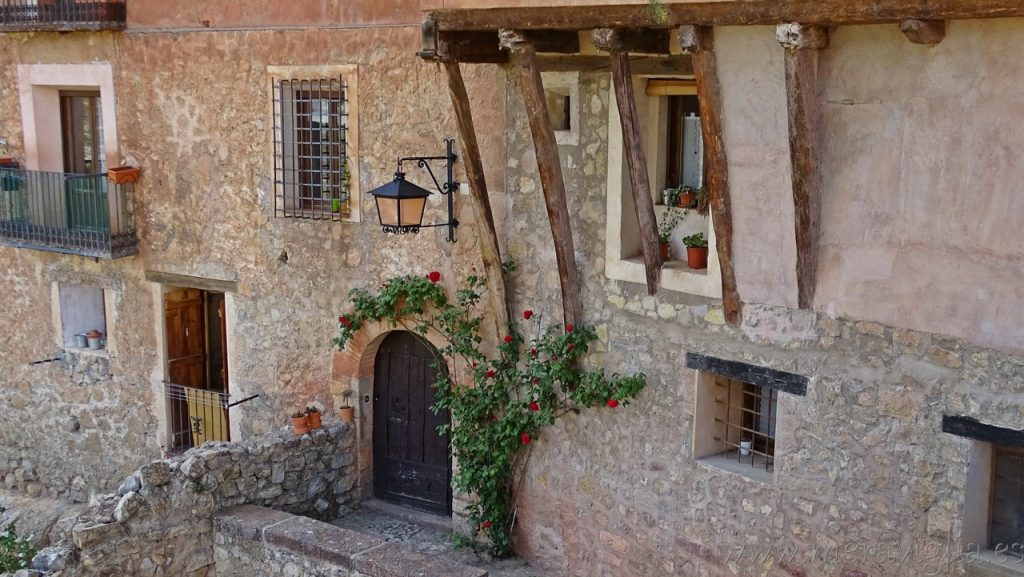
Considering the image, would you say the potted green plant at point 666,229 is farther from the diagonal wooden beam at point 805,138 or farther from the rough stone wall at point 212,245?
the rough stone wall at point 212,245

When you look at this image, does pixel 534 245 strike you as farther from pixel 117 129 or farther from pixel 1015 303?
pixel 117 129

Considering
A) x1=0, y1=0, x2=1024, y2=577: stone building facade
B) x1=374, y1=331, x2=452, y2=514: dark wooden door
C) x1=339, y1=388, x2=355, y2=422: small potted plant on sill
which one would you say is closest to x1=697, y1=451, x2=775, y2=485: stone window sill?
x1=0, y1=0, x2=1024, y2=577: stone building facade

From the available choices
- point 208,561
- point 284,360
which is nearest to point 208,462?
point 208,561

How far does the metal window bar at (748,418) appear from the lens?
807cm

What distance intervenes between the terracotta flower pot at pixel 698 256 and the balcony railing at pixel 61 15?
21.3ft

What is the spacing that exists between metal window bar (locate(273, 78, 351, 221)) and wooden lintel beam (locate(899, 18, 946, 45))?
5.41 m

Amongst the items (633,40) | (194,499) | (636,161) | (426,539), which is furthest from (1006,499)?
(194,499)

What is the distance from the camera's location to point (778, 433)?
754 centimetres

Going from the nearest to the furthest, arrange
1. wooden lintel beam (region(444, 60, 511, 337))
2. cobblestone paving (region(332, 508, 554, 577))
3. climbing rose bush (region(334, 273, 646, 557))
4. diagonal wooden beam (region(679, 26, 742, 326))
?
diagonal wooden beam (region(679, 26, 742, 326)) < wooden lintel beam (region(444, 60, 511, 337)) < climbing rose bush (region(334, 273, 646, 557)) < cobblestone paving (region(332, 508, 554, 577))

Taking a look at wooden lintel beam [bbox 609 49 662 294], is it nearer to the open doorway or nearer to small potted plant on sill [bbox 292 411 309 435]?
small potted plant on sill [bbox 292 411 309 435]

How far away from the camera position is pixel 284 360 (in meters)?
10.9

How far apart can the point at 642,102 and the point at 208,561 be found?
5143 mm

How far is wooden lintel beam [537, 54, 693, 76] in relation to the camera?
7.70m

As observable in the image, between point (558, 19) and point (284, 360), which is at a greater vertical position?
point (558, 19)
